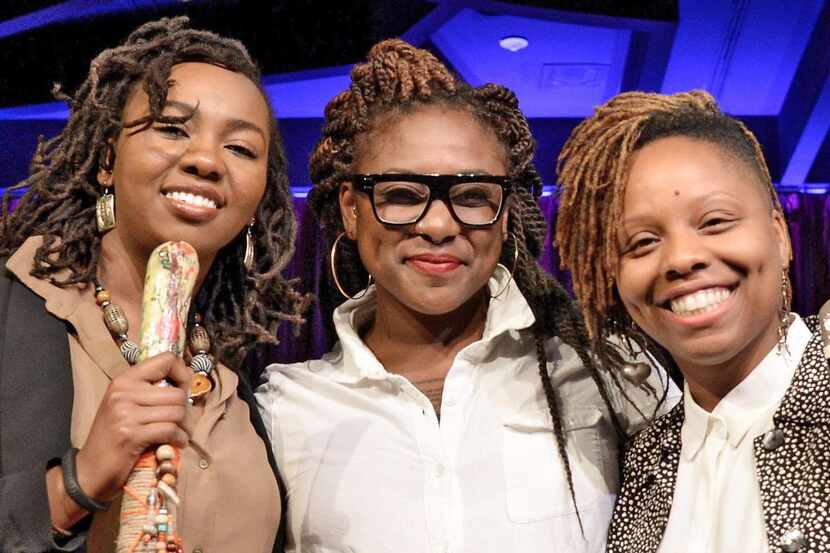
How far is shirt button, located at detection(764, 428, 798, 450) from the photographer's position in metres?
1.68

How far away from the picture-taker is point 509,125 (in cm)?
249

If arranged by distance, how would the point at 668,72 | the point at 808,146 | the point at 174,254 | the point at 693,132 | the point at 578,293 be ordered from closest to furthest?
the point at 174,254, the point at 693,132, the point at 578,293, the point at 668,72, the point at 808,146

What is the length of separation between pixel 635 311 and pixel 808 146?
5545 mm

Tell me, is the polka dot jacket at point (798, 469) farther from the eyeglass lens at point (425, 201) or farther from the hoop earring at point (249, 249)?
the hoop earring at point (249, 249)

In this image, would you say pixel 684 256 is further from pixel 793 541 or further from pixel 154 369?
pixel 154 369

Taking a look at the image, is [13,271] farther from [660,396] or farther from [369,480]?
[660,396]

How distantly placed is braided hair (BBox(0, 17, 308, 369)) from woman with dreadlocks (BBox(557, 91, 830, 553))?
0.78m

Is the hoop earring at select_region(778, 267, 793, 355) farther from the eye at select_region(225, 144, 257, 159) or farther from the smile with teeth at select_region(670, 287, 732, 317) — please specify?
the eye at select_region(225, 144, 257, 159)

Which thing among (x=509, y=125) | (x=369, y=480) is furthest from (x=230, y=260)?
(x=509, y=125)

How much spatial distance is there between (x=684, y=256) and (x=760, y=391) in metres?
0.29

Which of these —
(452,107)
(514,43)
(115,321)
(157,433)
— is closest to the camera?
(157,433)

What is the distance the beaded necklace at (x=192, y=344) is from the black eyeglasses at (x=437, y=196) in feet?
1.63

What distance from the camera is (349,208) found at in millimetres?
2531

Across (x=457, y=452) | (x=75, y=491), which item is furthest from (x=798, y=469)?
(x=75, y=491)
